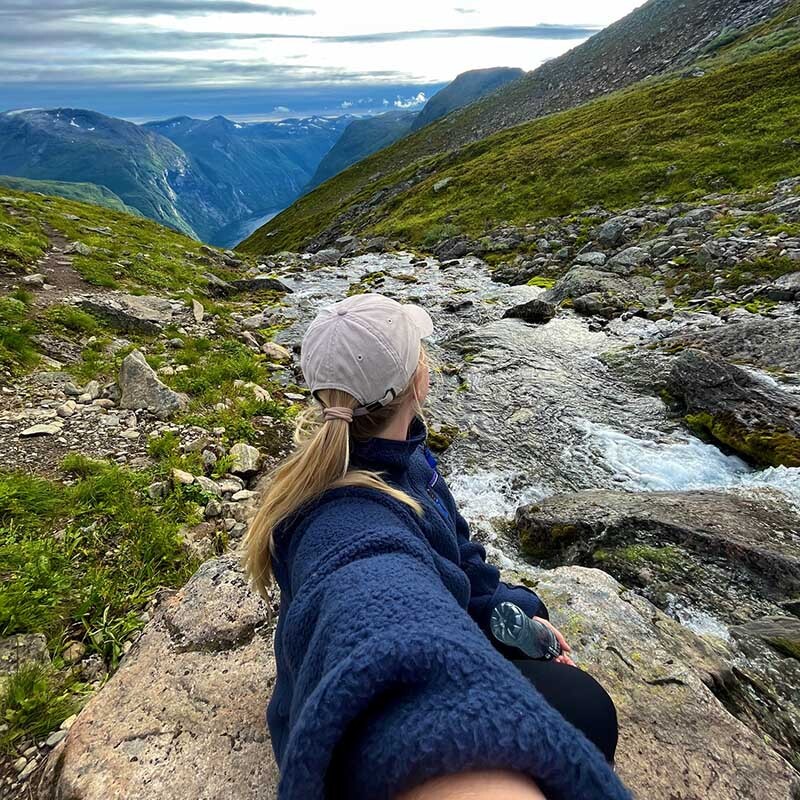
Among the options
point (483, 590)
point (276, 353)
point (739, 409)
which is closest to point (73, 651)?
point (483, 590)

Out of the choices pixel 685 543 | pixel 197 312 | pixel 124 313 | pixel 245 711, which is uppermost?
pixel 245 711

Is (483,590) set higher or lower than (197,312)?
Result: higher

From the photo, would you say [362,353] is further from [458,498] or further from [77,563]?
[458,498]

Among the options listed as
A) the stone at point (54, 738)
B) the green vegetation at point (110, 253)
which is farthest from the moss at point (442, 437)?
the green vegetation at point (110, 253)

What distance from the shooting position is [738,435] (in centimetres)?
1071

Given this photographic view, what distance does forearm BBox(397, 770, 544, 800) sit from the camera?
1402 millimetres

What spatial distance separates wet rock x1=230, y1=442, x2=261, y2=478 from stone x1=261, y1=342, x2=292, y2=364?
7.29 meters

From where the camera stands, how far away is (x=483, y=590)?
4.35 metres

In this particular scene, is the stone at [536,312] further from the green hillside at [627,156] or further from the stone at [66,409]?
the green hillside at [627,156]

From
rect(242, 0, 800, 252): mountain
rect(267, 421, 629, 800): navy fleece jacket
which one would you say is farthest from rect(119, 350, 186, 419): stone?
rect(242, 0, 800, 252): mountain

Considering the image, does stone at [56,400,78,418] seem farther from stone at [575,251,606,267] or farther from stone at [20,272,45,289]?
stone at [575,251,606,267]

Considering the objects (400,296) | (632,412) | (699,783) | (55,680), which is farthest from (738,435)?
(400,296)

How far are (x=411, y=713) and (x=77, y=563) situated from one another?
234 inches

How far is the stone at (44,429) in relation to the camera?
327 inches
